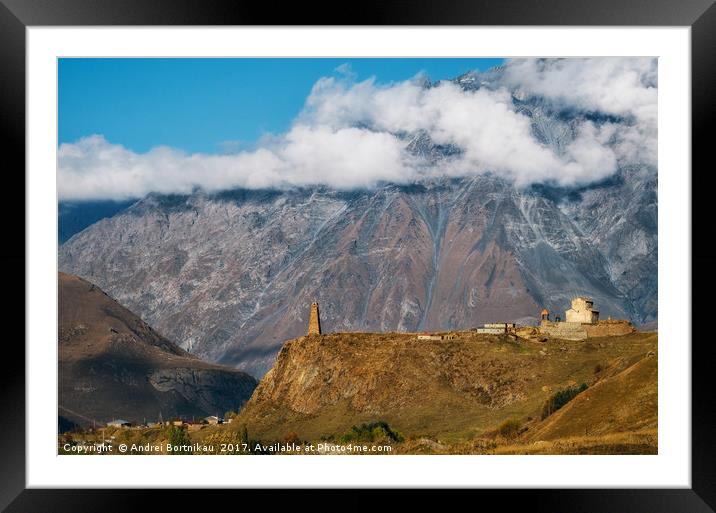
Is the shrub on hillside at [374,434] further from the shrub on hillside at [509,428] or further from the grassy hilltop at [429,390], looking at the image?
the shrub on hillside at [509,428]

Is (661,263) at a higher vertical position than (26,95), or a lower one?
lower

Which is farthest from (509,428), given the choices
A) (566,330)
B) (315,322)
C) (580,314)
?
(315,322)

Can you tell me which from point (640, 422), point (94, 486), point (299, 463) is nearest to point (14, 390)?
point (94, 486)

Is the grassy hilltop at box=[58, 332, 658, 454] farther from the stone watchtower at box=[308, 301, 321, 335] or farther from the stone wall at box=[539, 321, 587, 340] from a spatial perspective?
the stone watchtower at box=[308, 301, 321, 335]

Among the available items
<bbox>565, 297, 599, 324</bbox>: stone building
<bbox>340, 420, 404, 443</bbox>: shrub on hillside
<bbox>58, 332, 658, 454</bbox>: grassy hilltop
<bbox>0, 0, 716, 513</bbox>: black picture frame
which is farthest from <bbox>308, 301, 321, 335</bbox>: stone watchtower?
<bbox>0, 0, 716, 513</bbox>: black picture frame
